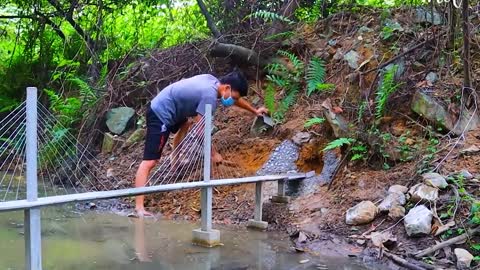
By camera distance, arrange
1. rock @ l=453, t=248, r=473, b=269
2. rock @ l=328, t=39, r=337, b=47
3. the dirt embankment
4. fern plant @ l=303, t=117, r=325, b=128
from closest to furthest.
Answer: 1. rock @ l=453, t=248, r=473, b=269
2. the dirt embankment
3. fern plant @ l=303, t=117, r=325, b=128
4. rock @ l=328, t=39, r=337, b=47

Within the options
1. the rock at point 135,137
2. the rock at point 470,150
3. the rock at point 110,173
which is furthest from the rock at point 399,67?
the rock at point 110,173

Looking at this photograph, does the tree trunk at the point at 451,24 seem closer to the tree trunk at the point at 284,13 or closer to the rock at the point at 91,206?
the tree trunk at the point at 284,13

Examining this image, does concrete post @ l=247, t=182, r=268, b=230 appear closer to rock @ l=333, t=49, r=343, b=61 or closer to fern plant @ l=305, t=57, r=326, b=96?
fern plant @ l=305, t=57, r=326, b=96

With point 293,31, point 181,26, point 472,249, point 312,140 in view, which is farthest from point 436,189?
point 181,26

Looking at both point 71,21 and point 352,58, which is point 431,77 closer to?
point 352,58

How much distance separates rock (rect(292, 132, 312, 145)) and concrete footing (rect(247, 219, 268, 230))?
129 cm

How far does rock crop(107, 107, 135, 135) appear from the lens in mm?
7676

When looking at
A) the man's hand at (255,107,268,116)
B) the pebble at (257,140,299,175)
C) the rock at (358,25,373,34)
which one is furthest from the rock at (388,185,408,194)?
the rock at (358,25,373,34)

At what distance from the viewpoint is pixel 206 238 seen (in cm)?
429

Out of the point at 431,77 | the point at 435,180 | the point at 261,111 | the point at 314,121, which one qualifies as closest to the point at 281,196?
the point at 314,121

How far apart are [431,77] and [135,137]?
13.4ft

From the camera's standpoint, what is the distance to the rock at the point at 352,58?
637 cm

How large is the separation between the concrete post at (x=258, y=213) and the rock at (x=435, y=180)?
5.03ft

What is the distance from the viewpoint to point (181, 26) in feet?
32.1
